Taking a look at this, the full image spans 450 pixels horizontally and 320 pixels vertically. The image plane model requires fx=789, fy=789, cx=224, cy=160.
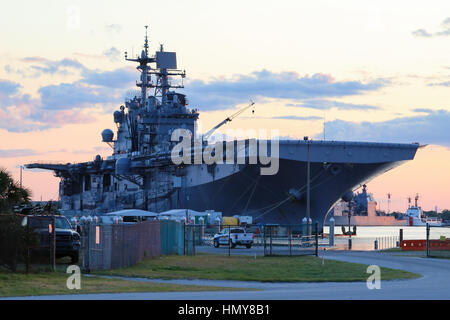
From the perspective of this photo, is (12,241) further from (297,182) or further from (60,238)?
(297,182)

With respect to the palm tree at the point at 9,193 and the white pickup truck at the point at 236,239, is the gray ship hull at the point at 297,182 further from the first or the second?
the palm tree at the point at 9,193

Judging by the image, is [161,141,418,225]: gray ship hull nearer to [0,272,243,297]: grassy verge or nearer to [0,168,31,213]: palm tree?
[0,168,31,213]: palm tree

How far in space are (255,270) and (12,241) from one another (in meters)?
8.63

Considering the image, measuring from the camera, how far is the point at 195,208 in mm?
81875

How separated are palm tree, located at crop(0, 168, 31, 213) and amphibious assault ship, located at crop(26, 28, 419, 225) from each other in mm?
30529

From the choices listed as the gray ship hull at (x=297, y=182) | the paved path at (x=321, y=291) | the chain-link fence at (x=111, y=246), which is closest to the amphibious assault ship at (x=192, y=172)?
the gray ship hull at (x=297, y=182)

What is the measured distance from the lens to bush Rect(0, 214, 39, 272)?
76.7 ft

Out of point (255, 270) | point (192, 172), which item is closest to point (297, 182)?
point (192, 172)

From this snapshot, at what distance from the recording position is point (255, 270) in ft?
90.7

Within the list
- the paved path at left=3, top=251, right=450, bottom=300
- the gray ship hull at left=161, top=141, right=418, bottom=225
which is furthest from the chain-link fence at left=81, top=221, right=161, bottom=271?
the gray ship hull at left=161, top=141, right=418, bottom=225

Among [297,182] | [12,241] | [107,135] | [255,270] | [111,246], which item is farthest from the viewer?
[107,135]
